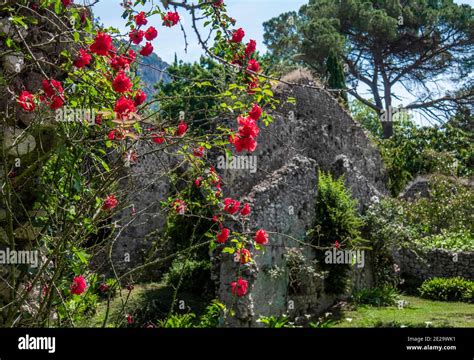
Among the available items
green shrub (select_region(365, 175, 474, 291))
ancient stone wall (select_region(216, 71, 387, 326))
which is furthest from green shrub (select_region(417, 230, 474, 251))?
ancient stone wall (select_region(216, 71, 387, 326))

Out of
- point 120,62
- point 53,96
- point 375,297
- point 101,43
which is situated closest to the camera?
point 101,43

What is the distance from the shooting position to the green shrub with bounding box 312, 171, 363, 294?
11039 mm

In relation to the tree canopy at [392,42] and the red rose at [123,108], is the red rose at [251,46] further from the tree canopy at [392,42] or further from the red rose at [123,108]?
the tree canopy at [392,42]

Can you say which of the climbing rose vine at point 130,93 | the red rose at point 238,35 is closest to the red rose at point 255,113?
the climbing rose vine at point 130,93

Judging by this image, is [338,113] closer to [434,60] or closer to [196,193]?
[196,193]

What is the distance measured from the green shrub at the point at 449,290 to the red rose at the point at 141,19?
34.4 ft

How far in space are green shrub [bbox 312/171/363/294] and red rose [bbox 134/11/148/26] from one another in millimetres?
7025

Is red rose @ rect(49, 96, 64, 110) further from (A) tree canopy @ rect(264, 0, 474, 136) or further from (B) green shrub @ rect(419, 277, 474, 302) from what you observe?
(A) tree canopy @ rect(264, 0, 474, 136)

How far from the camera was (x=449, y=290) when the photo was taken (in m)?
13.0

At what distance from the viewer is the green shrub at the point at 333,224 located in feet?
36.2

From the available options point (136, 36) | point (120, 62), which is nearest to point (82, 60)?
point (120, 62)

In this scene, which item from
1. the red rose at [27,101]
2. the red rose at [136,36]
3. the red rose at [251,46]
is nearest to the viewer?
the red rose at [27,101]

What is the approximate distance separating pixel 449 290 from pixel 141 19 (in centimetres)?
1067

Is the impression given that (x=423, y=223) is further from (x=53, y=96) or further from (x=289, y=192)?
(x=53, y=96)
